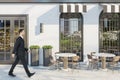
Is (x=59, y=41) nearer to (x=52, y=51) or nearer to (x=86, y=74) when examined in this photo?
(x=52, y=51)

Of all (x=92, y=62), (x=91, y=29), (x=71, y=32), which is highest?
(x=91, y=29)

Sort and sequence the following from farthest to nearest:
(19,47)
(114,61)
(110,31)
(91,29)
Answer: (110,31) < (91,29) < (114,61) < (19,47)

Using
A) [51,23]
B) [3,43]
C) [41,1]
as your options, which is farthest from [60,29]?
[3,43]

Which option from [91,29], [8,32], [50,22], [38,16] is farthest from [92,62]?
[8,32]

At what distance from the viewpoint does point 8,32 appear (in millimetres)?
17516

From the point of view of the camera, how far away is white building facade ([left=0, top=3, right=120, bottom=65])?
17438 millimetres

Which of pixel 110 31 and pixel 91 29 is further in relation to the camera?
pixel 110 31

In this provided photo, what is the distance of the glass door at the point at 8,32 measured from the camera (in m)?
17.4

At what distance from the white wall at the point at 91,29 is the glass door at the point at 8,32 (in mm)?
3358

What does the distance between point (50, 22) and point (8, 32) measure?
237 centimetres

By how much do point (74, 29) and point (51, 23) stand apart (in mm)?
1382

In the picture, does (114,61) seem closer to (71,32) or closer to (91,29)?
(91,29)

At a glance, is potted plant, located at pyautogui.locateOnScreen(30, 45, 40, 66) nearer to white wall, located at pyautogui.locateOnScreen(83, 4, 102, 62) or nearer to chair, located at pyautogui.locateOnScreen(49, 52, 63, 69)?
chair, located at pyautogui.locateOnScreen(49, 52, 63, 69)

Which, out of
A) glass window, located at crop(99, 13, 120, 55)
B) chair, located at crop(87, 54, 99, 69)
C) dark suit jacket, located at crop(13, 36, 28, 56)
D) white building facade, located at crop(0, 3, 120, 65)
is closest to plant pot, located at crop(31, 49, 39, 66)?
white building facade, located at crop(0, 3, 120, 65)
